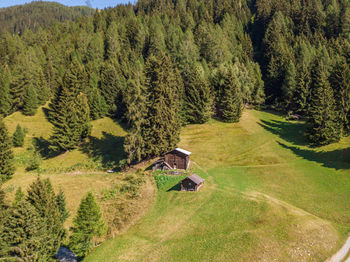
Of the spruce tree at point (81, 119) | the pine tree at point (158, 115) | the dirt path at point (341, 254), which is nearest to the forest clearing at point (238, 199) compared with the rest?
the dirt path at point (341, 254)

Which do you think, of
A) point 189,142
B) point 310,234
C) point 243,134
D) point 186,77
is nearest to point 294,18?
point 186,77

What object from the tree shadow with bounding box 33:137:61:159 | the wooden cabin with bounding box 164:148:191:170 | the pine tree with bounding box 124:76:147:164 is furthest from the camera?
the tree shadow with bounding box 33:137:61:159

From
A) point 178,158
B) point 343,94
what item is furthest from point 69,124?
point 343,94

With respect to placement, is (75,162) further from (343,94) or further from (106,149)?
(343,94)

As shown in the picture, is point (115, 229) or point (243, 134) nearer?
point (115, 229)

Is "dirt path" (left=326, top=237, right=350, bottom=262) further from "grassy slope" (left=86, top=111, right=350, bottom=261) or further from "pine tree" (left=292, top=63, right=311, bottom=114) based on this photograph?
"pine tree" (left=292, top=63, right=311, bottom=114)

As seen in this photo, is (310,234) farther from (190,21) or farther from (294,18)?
(294,18)

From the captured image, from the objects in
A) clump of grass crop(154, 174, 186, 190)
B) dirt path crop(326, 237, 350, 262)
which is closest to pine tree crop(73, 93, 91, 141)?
clump of grass crop(154, 174, 186, 190)
